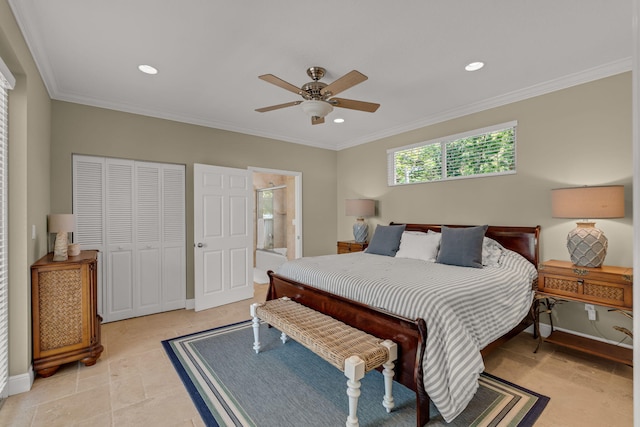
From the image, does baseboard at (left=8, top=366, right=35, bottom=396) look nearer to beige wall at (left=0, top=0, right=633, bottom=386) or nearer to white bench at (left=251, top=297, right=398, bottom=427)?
beige wall at (left=0, top=0, right=633, bottom=386)

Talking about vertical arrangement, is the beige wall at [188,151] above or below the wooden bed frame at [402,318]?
above

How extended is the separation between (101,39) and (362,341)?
9.58 ft

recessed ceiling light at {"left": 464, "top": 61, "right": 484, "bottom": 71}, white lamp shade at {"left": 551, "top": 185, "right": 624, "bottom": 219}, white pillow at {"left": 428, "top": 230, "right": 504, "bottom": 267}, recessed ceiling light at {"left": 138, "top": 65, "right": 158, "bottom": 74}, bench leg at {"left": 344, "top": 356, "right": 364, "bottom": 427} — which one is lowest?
bench leg at {"left": 344, "top": 356, "right": 364, "bottom": 427}

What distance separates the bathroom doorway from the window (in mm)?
1724

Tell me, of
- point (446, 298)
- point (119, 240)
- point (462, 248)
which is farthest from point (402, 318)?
point (119, 240)

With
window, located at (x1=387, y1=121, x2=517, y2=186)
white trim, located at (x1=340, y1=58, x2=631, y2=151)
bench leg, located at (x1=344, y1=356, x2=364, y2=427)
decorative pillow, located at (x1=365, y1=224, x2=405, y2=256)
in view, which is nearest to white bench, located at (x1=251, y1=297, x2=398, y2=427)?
bench leg, located at (x1=344, y1=356, x2=364, y2=427)

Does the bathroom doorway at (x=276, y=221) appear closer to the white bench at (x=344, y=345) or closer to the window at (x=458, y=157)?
the window at (x=458, y=157)

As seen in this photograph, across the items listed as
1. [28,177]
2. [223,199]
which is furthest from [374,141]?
[28,177]

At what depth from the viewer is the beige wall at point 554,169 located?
275 cm

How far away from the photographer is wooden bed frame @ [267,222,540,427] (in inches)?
73.4

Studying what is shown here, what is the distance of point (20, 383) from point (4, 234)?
1067 millimetres

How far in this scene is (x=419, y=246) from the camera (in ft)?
11.6

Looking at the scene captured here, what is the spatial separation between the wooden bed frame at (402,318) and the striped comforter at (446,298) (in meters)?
0.06

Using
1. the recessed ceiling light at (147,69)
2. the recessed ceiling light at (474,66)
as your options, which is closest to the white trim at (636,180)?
the recessed ceiling light at (474,66)
